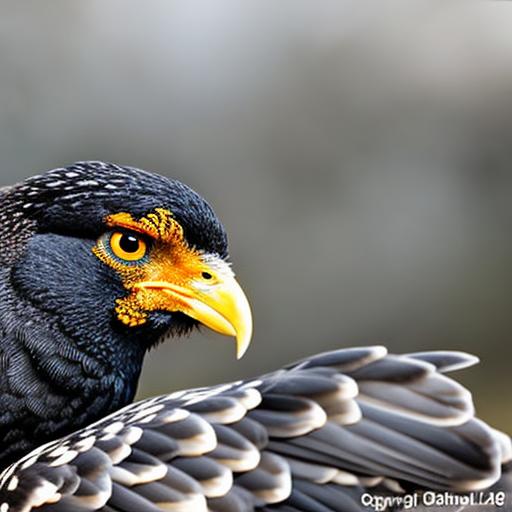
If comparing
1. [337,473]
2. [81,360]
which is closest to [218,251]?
[81,360]

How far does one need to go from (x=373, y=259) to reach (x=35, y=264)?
148 inches

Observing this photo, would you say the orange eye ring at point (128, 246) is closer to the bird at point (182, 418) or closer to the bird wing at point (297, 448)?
the bird at point (182, 418)

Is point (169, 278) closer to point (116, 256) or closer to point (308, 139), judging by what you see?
point (116, 256)

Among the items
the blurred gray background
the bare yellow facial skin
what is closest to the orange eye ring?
the bare yellow facial skin

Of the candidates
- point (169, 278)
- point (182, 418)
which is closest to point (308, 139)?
point (169, 278)

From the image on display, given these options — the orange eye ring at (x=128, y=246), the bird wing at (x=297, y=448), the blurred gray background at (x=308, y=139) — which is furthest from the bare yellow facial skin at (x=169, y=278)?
the blurred gray background at (x=308, y=139)

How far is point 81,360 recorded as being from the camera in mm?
2660

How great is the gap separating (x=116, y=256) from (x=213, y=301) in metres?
0.27

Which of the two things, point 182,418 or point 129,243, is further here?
point 129,243

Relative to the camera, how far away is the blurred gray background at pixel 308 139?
624cm

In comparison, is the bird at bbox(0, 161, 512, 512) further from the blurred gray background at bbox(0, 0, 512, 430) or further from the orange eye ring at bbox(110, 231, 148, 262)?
the blurred gray background at bbox(0, 0, 512, 430)

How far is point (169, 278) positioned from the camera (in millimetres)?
2779

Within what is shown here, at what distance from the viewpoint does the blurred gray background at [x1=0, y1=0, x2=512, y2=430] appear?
6.24m

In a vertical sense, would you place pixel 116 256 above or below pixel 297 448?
above
